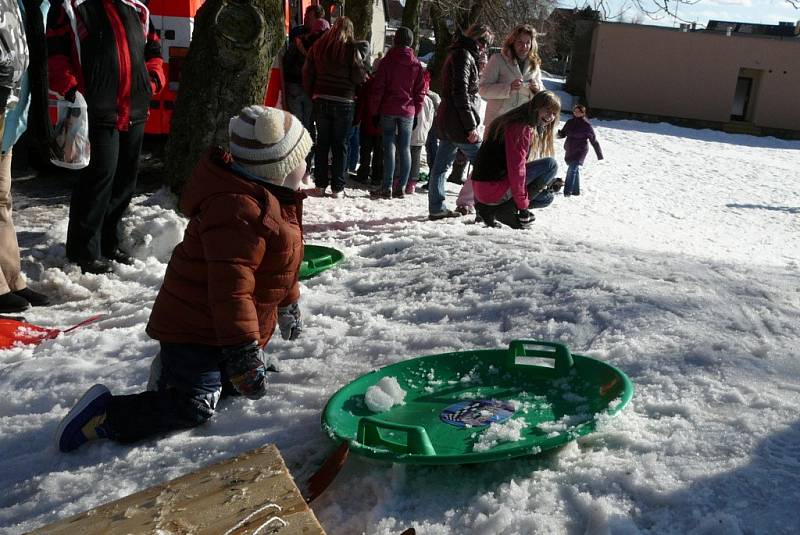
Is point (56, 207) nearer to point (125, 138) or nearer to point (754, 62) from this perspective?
point (125, 138)

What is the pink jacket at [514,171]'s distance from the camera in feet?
20.0

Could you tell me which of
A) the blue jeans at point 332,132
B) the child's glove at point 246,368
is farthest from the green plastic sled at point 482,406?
the blue jeans at point 332,132

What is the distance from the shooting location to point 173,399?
298 cm

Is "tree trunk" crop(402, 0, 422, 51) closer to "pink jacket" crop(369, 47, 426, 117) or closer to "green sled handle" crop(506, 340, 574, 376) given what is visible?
"pink jacket" crop(369, 47, 426, 117)

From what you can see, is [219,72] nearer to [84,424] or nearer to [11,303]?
[11,303]

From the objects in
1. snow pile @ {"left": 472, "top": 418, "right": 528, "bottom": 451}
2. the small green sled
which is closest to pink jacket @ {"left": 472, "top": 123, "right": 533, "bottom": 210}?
the small green sled

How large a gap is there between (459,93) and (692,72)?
66.4 feet

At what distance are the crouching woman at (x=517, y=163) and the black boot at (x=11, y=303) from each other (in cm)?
353

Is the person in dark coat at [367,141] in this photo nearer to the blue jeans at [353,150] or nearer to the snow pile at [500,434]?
the blue jeans at [353,150]

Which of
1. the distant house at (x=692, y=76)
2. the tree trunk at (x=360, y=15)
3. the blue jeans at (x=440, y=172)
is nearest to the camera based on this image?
the blue jeans at (x=440, y=172)

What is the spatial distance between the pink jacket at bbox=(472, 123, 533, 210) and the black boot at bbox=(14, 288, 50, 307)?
3.41 m

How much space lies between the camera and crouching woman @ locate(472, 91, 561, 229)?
6.11 m

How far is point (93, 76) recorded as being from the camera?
15.8 feet

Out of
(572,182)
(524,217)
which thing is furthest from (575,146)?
(524,217)
